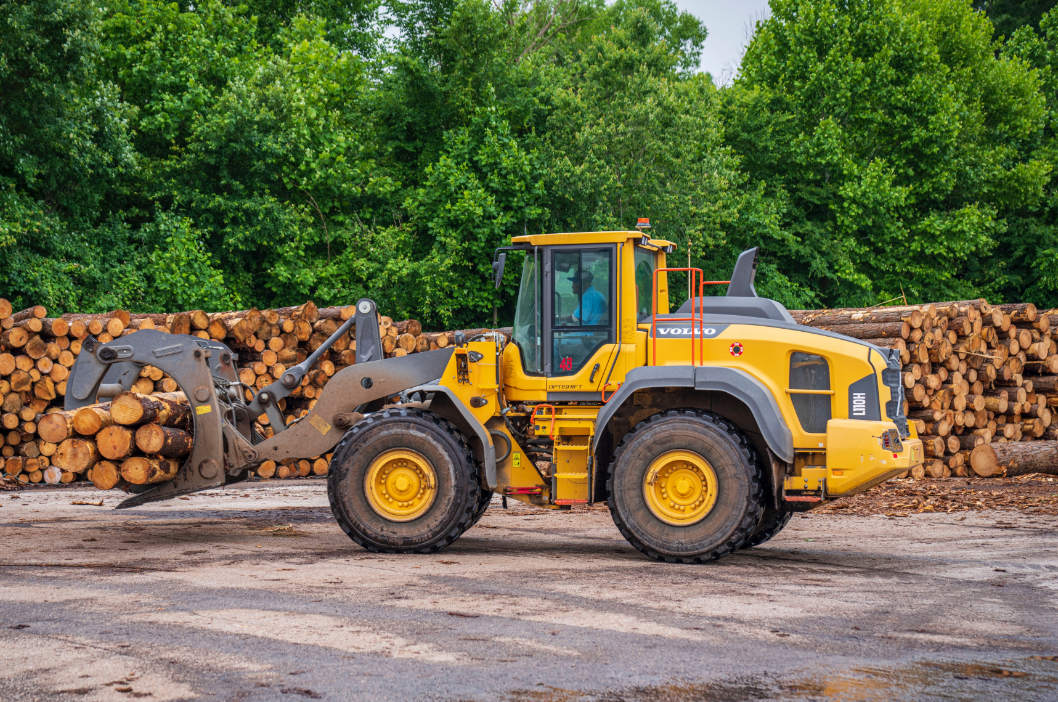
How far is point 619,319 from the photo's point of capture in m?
8.30

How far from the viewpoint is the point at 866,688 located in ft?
14.2

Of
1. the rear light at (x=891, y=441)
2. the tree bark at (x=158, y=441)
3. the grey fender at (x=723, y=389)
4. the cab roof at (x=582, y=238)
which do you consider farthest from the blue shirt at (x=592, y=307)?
the tree bark at (x=158, y=441)

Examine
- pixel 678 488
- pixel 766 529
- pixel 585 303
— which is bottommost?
pixel 766 529

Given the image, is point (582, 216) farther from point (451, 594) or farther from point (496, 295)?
point (451, 594)

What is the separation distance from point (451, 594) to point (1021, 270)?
28.1 m

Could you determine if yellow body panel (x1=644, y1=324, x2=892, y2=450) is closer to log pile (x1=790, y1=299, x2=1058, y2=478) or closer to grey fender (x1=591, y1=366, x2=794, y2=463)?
grey fender (x1=591, y1=366, x2=794, y2=463)

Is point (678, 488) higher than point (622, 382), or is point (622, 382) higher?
point (622, 382)

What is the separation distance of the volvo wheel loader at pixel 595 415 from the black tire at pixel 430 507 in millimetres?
14

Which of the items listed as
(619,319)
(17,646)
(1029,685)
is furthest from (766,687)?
(619,319)

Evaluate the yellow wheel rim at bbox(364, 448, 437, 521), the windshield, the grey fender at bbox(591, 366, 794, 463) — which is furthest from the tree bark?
the grey fender at bbox(591, 366, 794, 463)

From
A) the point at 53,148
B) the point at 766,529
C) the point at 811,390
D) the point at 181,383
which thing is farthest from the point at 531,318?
the point at 53,148

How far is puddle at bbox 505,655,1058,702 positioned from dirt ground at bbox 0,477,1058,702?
2 centimetres

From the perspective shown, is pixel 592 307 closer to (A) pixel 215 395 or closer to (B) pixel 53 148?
(A) pixel 215 395

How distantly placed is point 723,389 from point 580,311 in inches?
55.9
